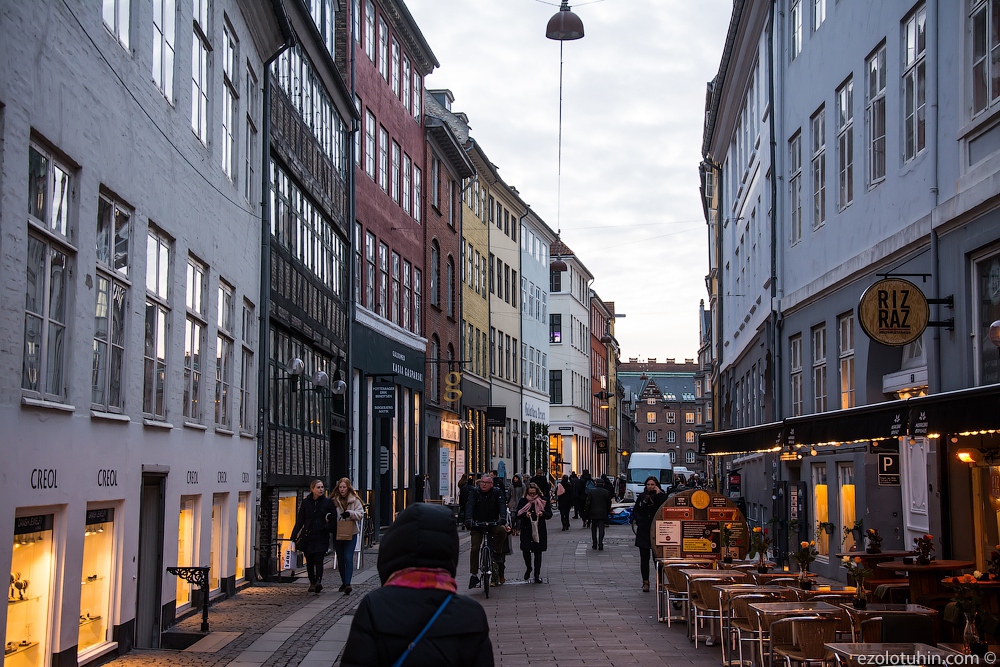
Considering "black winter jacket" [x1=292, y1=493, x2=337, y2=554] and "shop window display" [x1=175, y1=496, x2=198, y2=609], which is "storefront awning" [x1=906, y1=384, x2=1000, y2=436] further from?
"black winter jacket" [x1=292, y1=493, x2=337, y2=554]

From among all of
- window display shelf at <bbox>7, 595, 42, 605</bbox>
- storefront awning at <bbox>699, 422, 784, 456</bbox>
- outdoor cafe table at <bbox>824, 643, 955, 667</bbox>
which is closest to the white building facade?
window display shelf at <bbox>7, 595, 42, 605</bbox>

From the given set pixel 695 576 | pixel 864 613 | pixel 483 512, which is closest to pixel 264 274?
pixel 483 512

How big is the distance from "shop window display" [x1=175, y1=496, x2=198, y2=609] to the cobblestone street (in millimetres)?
390

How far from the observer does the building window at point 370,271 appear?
31547 mm

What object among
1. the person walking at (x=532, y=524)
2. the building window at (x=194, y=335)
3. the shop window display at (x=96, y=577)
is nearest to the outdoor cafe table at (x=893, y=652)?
the shop window display at (x=96, y=577)

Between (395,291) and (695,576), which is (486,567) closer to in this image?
(695,576)

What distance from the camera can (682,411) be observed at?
15512 centimetres

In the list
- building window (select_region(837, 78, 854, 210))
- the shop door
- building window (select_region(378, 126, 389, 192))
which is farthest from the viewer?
building window (select_region(378, 126, 389, 192))

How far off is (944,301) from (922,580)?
3344mm

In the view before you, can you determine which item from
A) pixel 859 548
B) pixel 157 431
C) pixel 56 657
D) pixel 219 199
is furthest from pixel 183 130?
pixel 859 548

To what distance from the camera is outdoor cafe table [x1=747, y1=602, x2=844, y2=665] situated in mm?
9586

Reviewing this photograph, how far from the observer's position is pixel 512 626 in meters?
14.4

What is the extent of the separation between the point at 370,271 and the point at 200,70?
53.7 feet

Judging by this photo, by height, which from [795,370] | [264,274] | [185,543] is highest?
[264,274]
